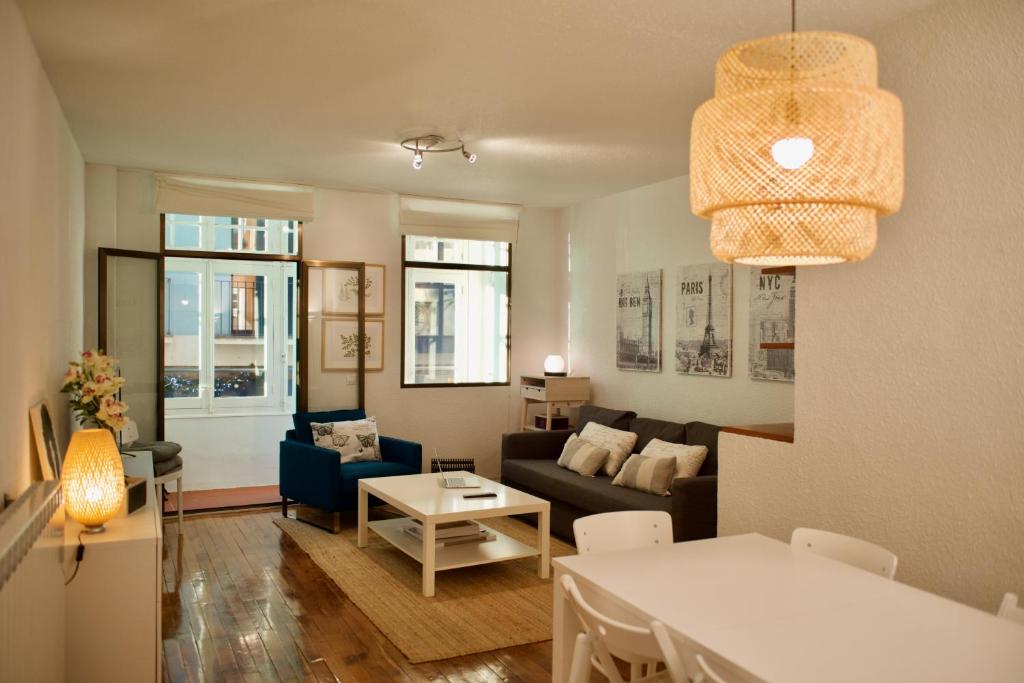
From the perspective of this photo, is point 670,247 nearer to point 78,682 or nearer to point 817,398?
point 817,398

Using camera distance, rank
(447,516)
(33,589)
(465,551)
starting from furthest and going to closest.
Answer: (465,551) < (447,516) < (33,589)

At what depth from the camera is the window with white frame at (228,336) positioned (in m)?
7.29

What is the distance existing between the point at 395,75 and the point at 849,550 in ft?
9.19

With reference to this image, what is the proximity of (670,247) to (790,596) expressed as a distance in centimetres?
404

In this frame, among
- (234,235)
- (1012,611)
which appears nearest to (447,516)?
(1012,611)

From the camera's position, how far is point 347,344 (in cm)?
665

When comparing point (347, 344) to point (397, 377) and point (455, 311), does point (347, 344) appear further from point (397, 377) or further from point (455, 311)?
point (455, 311)

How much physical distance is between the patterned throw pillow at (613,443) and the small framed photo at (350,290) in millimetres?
2270

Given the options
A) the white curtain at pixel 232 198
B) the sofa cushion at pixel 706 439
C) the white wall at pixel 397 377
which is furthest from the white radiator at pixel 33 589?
the white wall at pixel 397 377

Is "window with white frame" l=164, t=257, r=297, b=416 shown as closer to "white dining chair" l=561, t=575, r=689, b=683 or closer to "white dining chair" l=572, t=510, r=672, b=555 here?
"white dining chair" l=572, t=510, r=672, b=555

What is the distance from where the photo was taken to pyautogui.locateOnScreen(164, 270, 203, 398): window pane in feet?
23.7

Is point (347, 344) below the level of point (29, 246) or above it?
below

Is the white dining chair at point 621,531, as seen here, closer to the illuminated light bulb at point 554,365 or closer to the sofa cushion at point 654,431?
the sofa cushion at point 654,431

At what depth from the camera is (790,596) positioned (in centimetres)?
215
